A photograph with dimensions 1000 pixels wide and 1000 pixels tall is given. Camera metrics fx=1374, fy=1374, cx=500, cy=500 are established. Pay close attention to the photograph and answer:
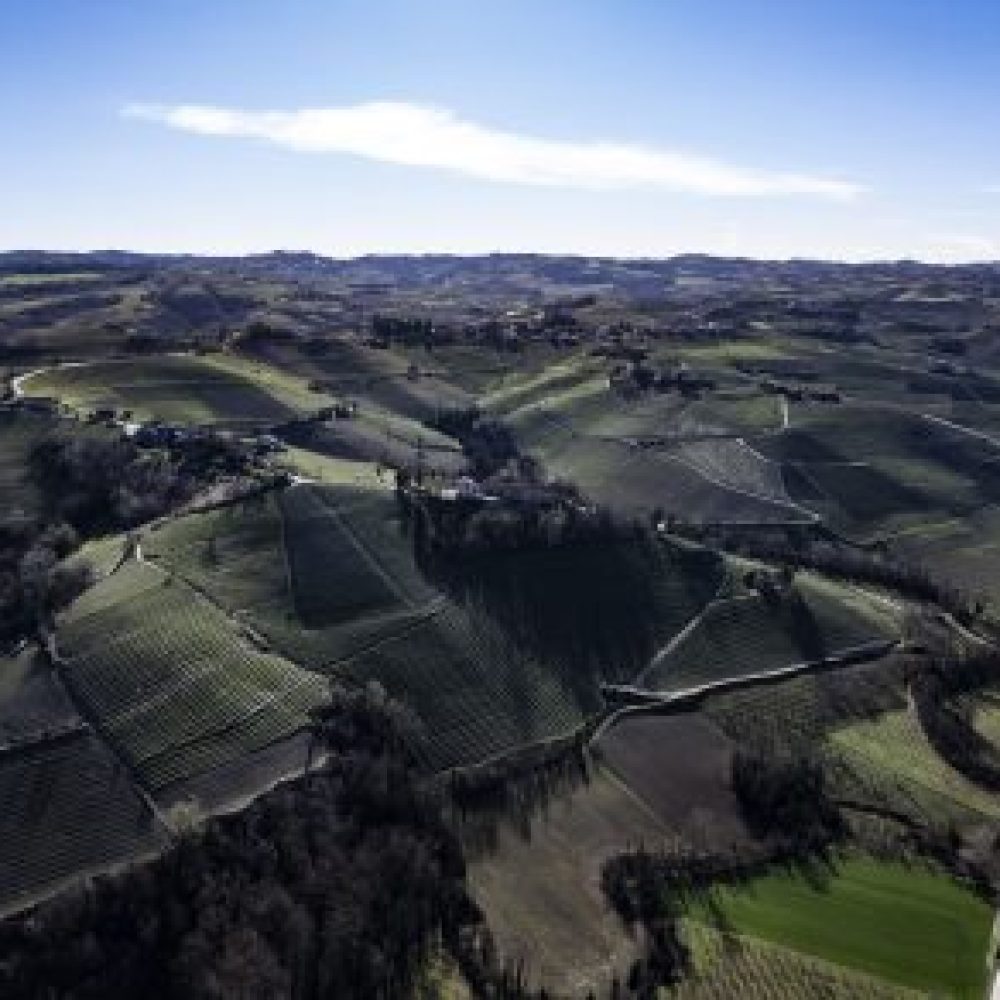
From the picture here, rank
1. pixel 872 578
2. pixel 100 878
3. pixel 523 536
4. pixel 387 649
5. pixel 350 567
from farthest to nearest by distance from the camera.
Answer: pixel 872 578 → pixel 523 536 → pixel 350 567 → pixel 387 649 → pixel 100 878

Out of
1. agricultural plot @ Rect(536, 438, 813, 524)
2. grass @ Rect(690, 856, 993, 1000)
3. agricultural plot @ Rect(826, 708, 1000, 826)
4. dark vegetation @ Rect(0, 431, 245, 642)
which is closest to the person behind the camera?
grass @ Rect(690, 856, 993, 1000)

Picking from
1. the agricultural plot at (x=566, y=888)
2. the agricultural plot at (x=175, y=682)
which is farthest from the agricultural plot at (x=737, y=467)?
the agricultural plot at (x=175, y=682)

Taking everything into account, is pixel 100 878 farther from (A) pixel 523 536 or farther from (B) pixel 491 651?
(A) pixel 523 536

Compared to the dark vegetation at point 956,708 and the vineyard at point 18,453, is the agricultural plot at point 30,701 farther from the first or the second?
the dark vegetation at point 956,708

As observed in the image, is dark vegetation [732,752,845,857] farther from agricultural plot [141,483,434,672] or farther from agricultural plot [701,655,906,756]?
agricultural plot [141,483,434,672]

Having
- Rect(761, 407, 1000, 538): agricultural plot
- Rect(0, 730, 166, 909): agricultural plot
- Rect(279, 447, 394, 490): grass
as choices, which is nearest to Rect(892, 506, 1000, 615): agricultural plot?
Rect(761, 407, 1000, 538): agricultural plot

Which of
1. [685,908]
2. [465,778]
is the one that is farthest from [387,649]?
[685,908]

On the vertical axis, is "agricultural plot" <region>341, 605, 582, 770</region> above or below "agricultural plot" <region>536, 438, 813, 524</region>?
above

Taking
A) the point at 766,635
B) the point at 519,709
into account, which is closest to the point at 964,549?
the point at 766,635
